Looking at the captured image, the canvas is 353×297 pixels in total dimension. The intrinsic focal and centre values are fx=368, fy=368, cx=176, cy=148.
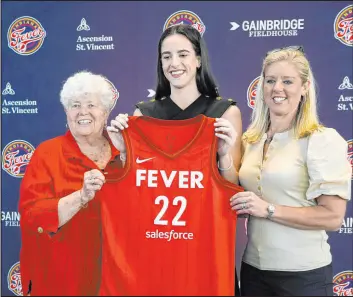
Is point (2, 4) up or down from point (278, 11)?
A: up

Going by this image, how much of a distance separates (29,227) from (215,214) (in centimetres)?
77

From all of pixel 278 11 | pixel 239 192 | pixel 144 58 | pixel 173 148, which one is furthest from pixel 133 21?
pixel 239 192

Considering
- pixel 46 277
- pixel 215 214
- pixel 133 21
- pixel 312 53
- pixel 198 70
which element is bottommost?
pixel 46 277

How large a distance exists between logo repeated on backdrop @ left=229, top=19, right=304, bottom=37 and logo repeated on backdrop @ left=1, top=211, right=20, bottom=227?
1835 millimetres

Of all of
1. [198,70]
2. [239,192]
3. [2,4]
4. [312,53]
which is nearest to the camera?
[239,192]

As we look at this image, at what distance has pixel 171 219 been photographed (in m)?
1.26

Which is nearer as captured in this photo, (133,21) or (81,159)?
(81,159)

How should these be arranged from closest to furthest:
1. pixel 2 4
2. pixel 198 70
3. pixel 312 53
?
1. pixel 198 70
2. pixel 312 53
3. pixel 2 4

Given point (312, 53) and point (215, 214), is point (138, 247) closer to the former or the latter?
point (215, 214)

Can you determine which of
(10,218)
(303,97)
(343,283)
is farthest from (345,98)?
(10,218)

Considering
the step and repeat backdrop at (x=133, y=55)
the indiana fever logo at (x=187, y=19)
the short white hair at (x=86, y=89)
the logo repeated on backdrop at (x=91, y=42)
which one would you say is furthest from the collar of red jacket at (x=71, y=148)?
the indiana fever logo at (x=187, y=19)

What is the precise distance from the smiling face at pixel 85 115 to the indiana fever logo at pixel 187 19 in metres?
0.98

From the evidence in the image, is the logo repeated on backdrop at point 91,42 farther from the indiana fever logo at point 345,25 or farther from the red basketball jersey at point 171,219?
the indiana fever logo at point 345,25

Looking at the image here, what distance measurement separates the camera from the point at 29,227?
1485 millimetres
